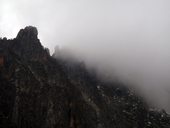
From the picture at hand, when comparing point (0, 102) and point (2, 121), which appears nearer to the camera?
point (2, 121)

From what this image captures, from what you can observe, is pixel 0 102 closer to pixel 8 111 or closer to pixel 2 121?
pixel 8 111

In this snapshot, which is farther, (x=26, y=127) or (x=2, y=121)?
(x=26, y=127)

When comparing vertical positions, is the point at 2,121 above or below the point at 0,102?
below

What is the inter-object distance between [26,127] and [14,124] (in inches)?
452

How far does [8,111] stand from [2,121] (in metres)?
21.0

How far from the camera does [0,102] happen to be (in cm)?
19738

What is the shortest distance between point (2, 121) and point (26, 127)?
23072 millimetres

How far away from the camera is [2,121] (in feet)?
586

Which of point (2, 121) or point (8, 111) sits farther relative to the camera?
point (8, 111)

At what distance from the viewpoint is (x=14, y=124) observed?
189375mm

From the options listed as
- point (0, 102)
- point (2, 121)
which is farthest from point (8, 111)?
point (2, 121)

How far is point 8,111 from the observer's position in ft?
655

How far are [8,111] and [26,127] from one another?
1146 centimetres
